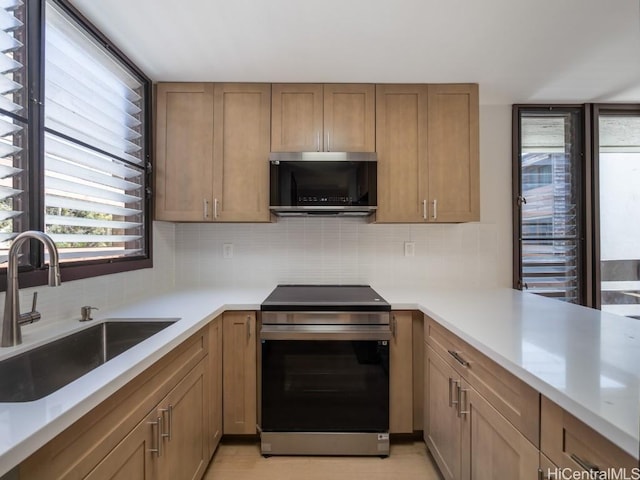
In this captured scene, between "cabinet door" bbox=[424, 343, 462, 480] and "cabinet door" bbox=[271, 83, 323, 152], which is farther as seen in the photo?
"cabinet door" bbox=[271, 83, 323, 152]

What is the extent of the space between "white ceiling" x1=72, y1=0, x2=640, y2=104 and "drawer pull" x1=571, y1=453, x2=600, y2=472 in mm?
1697

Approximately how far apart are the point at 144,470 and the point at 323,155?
5.76ft

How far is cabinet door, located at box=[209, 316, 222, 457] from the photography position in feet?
5.46

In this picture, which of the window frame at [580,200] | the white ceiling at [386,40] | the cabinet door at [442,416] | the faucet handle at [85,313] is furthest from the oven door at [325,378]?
the white ceiling at [386,40]

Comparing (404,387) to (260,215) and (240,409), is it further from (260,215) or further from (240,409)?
(260,215)

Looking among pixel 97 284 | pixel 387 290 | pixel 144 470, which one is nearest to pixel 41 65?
pixel 97 284

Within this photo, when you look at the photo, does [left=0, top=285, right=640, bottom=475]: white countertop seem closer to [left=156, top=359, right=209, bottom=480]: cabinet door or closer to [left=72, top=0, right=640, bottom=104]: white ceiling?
[left=156, top=359, right=209, bottom=480]: cabinet door

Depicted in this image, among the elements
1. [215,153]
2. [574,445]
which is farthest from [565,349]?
[215,153]

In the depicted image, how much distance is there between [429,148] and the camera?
2.12m

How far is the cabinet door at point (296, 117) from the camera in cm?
210

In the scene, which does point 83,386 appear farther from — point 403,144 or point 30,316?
point 403,144

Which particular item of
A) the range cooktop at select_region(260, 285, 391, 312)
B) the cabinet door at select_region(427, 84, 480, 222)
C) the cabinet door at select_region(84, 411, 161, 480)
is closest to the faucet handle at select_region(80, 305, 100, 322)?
the cabinet door at select_region(84, 411, 161, 480)

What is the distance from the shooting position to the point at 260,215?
2111 mm

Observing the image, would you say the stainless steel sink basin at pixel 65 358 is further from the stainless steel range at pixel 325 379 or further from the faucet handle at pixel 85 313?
the stainless steel range at pixel 325 379
